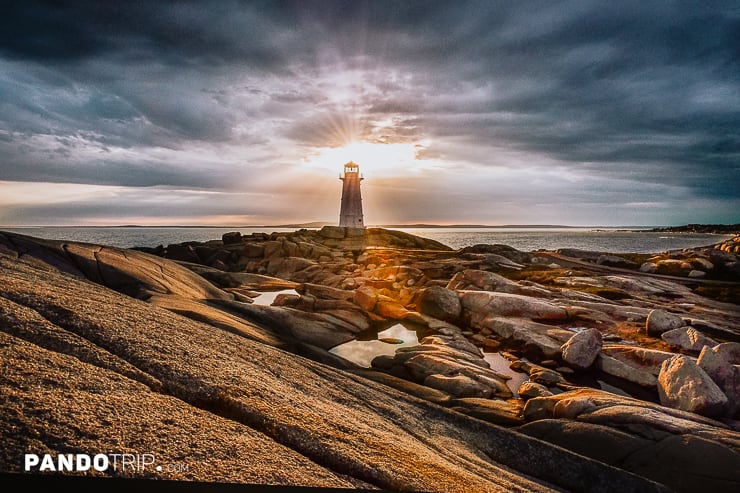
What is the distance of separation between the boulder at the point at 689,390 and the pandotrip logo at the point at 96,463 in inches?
495

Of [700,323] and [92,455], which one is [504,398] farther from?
[700,323]

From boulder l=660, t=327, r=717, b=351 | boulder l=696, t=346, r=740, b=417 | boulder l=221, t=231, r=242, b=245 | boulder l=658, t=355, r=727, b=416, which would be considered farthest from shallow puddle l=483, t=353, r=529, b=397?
boulder l=221, t=231, r=242, b=245

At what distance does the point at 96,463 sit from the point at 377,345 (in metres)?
14.6

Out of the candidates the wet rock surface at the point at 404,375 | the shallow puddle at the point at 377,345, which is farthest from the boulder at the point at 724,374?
the shallow puddle at the point at 377,345

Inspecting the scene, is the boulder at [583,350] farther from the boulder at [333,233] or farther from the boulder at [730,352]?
the boulder at [333,233]

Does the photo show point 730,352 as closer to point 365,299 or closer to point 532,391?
point 532,391

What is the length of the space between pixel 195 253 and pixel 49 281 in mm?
39384

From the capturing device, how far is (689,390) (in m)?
10.4

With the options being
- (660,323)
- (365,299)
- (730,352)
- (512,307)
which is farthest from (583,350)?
(365,299)

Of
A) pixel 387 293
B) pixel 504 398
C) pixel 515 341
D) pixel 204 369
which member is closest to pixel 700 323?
pixel 515 341

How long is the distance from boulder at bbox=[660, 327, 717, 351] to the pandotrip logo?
1918 centimetres

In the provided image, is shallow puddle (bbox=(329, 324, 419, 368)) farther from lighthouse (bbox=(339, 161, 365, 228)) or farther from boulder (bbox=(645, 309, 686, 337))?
lighthouse (bbox=(339, 161, 365, 228))

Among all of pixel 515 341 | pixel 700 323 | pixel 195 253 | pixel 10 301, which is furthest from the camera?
pixel 195 253

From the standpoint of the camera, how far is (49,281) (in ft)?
23.5
